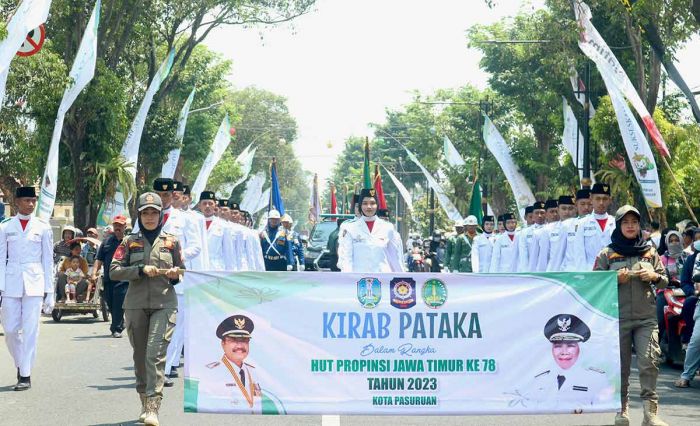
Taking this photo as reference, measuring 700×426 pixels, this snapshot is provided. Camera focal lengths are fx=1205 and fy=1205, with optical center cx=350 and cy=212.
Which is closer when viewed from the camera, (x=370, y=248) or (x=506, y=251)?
(x=370, y=248)

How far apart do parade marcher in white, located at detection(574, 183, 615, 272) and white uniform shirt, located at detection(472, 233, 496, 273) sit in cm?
571

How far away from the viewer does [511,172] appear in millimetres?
33906

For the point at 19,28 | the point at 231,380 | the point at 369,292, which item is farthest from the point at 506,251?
the point at 231,380

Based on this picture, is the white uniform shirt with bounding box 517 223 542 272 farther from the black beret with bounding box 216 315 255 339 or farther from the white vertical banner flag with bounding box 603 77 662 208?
the black beret with bounding box 216 315 255 339

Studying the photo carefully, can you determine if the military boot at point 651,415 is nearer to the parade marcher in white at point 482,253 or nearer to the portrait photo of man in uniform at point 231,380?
the portrait photo of man in uniform at point 231,380

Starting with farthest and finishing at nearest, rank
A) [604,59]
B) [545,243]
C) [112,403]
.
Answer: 1. [604,59]
2. [545,243]
3. [112,403]

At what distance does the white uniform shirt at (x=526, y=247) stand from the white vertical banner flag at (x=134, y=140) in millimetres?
15153

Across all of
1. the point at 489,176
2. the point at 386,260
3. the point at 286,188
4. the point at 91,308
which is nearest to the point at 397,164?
the point at 286,188

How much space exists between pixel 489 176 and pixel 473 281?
4369cm

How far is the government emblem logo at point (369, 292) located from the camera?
8797mm

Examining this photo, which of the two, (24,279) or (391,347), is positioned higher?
(24,279)

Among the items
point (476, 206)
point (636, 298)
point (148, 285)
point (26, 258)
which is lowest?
point (636, 298)

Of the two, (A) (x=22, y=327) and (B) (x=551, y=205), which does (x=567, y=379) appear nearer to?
(A) (x=22, y=327)

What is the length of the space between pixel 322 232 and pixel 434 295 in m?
28.9
